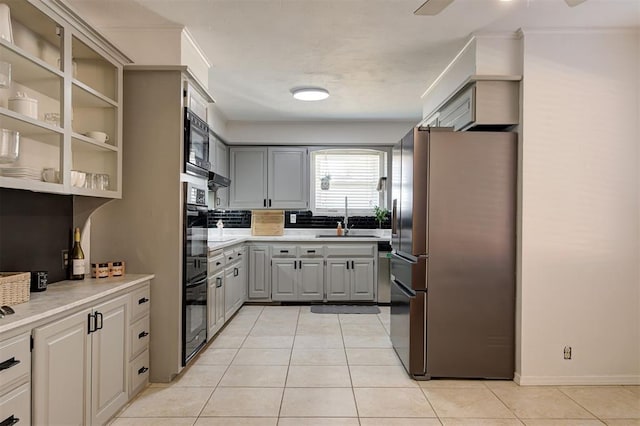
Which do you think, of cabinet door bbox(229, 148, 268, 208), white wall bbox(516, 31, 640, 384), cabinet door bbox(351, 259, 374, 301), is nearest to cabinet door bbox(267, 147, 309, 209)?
cabinet door bbox(229, 148, 268, 208)

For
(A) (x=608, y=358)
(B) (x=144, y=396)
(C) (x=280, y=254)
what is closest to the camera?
(B) (x=144, y=396)

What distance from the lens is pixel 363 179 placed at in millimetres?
6133

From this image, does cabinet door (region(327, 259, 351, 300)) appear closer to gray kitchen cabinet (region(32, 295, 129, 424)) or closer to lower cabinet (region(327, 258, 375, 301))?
lower cabinet (region(327, 258, 375, 301))

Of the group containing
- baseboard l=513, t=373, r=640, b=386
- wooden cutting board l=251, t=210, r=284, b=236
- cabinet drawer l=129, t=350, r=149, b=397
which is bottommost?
baseboard l=513, t=373, r=640, b=386

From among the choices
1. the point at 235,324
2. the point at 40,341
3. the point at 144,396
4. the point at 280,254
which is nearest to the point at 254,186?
the point at 280,254

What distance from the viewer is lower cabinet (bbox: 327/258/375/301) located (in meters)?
5.39

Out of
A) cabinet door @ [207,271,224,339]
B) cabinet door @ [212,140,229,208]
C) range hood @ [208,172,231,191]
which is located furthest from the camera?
cabinet door @ [212,140,229,208]

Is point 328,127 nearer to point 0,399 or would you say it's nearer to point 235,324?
point 235,324

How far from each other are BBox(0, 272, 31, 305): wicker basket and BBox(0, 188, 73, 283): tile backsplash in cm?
33

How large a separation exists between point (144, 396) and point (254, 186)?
3572mm

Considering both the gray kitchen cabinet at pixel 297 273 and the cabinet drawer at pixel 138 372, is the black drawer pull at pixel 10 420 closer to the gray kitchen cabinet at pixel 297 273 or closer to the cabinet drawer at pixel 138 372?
the cabinet drawer at pixel 138 372

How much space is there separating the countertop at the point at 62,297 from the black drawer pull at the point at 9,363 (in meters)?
0.12

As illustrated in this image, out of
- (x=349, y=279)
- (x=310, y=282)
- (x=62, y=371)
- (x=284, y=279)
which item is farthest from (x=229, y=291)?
(x=62, y=371)

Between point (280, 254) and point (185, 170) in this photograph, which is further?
point (280, 254)
